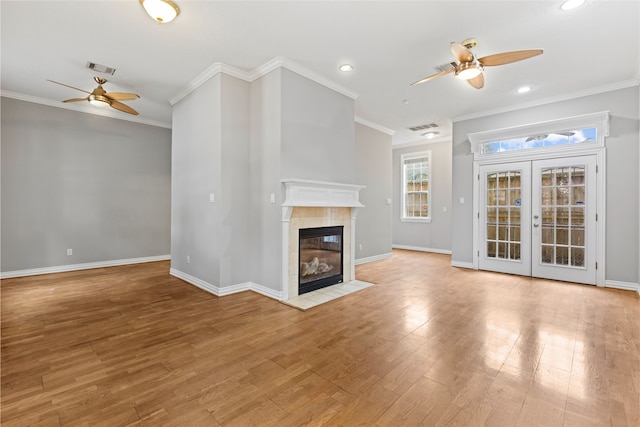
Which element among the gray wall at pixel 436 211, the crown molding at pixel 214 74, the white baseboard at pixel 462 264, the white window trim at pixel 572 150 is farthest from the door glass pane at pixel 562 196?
the crown molding at pixel 214 74

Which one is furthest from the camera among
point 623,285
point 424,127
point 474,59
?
point 424,127

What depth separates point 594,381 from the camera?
6.66ft

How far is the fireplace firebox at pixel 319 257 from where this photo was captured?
4.11 meters

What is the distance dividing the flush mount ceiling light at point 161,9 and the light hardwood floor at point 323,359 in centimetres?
299

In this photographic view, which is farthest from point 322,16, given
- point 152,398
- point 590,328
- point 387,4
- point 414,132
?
point 414,132

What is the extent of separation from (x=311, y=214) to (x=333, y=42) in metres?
2.18

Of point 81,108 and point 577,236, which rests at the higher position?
point 81,108

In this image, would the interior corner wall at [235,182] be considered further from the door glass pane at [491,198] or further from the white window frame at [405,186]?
the white window frame at [405,186]

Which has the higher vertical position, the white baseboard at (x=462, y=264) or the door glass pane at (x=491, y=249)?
the door glass pane at (x=491, y=249)

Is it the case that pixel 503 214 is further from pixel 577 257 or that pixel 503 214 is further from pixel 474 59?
pixel 474 59

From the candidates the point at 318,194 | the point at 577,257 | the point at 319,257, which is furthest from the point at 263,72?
the point at 577,257

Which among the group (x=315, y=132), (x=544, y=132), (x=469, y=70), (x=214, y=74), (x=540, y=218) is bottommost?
(x=540, y=218)

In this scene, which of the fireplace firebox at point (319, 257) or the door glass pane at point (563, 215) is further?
the door glass pane at point (563, 215)

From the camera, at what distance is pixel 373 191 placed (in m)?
6.68
